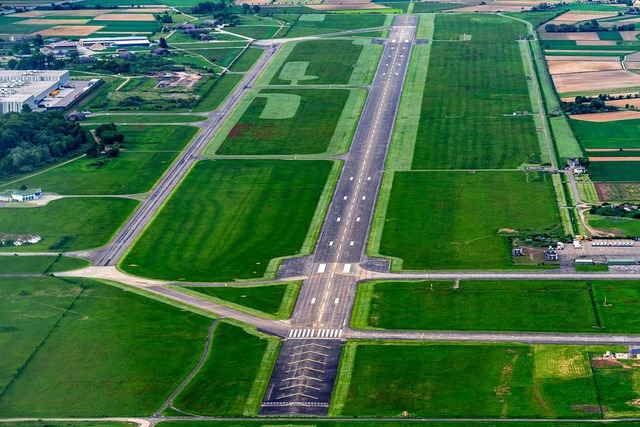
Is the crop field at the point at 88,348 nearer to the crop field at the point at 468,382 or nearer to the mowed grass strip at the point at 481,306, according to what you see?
the crop field at the point at 468,382

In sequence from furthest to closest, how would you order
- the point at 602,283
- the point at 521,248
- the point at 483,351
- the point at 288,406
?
the point at 521,248 → the point at 602,283 → the point at 483,351 → the point at 288,406

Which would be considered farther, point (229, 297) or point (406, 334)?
point (229, 297)

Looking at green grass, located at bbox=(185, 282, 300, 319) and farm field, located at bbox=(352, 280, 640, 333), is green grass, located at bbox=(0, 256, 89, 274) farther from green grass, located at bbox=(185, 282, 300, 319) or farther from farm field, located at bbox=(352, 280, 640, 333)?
farm field, located at bbox=(352, 280, 640, 333)

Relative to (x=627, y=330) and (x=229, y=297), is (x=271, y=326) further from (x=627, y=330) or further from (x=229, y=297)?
(x=627, y=330)

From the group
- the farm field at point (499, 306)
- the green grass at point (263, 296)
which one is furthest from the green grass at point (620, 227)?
the green grass at point (263, 296)

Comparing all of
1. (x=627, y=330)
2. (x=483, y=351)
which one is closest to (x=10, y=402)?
(x=483, y=351)

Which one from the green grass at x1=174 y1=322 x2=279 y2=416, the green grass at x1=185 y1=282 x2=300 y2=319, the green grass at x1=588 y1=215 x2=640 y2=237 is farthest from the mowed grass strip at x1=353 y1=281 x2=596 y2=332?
the green grass at x1=588 y1=215 x2=640 y2=237
